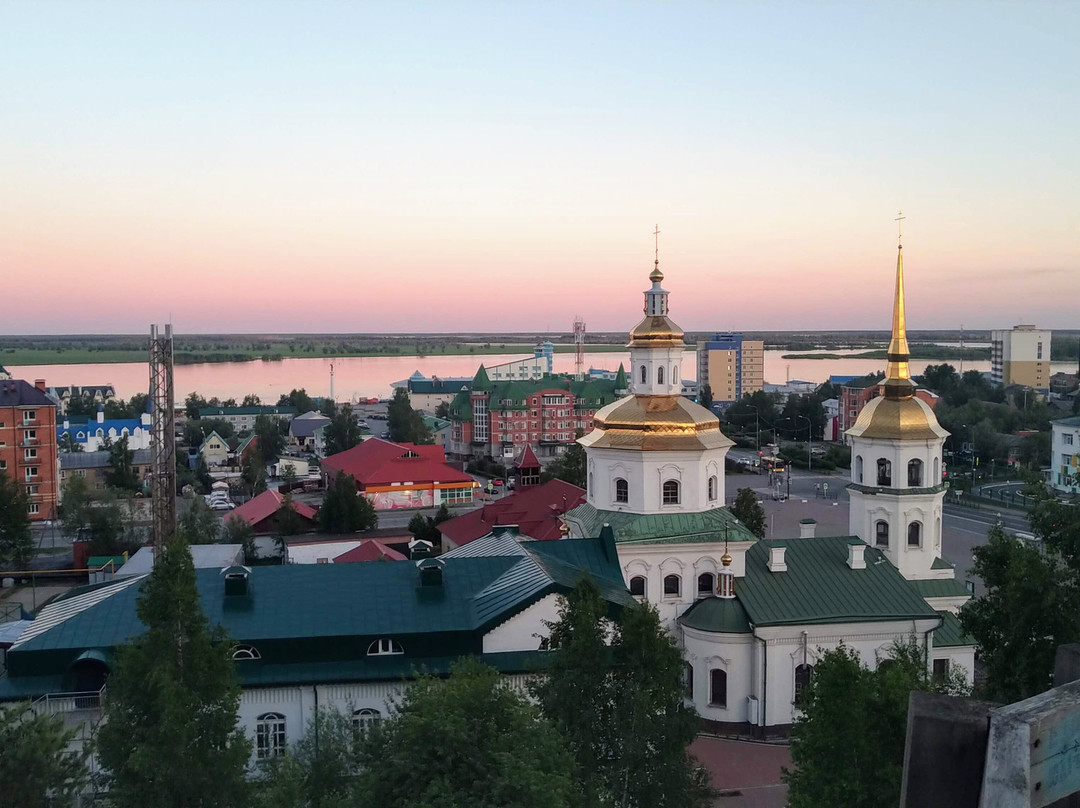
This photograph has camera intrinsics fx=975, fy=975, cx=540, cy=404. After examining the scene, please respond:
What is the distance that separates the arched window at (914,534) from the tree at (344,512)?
25.3 metres

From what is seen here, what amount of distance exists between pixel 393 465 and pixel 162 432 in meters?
24.7

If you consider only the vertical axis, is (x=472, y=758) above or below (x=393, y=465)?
above

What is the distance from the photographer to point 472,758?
10.4 metres

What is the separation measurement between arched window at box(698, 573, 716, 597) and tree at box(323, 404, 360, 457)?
2065 inches

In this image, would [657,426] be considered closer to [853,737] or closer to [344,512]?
[853,737]

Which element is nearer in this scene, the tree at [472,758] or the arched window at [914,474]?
the tree at [472,758]

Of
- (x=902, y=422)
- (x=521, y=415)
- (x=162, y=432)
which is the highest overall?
(x=902, y=422)

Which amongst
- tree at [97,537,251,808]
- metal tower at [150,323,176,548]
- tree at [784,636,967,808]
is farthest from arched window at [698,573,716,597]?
metal tower at [150,323,176,548]

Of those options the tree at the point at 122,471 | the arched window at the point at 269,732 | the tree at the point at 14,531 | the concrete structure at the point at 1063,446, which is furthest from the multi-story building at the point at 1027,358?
the arched window at the point at 269,732

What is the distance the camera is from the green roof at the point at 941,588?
2545cm

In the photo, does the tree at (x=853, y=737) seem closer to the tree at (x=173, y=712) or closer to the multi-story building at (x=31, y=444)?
the tree at (x=173, y=712)

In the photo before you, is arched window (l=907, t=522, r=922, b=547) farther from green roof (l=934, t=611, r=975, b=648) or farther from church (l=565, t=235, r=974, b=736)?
green roof (l=934, t=611, r=975, b=648)

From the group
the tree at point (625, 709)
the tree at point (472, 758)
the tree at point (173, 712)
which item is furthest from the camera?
the tree at point (625, 709)

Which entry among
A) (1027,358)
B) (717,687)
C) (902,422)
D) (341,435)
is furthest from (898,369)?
(1027,358)
